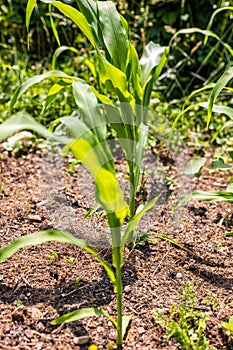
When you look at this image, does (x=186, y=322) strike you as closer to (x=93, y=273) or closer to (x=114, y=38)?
(x=93, y=273)

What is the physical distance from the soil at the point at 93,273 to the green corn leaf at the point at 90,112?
0.67 meters

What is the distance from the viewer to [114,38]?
6.84 ft

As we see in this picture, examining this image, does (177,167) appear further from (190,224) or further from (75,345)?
(75,345)

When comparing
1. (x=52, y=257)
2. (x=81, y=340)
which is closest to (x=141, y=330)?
(x=81, y=340)

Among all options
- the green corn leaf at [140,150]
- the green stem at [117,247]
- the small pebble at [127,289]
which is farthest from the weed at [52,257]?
the green stem at [117,247]

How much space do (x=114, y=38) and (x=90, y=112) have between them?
56cm

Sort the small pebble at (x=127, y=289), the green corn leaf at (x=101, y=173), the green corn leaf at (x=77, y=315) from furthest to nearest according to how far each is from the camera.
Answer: the small pebble at (x=127, y=289) < the green corn leaf at (x=77, y=315) < the green corn leaf at (x=101, y=173)

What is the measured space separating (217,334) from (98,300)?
0.43 metres

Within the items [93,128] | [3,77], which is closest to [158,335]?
[93,128]

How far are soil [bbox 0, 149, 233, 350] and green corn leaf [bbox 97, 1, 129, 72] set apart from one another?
0.71 m

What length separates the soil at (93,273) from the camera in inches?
72.0

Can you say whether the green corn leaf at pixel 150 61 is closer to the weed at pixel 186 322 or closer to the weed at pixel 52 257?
the weed at pixel 52 257

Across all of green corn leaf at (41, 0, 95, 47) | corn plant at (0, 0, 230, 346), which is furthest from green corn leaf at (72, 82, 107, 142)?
green corn leaf at (41, 0, 95, 47)

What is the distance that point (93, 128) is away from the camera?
1595mm
